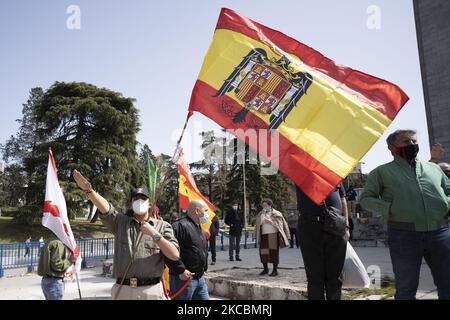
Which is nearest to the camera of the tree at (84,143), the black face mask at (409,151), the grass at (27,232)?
the black face mask at (409,151)

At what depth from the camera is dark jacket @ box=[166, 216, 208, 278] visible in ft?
13.6

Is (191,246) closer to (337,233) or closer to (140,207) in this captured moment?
(140,207)

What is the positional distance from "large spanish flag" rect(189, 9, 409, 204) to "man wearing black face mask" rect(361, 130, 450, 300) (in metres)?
0.43

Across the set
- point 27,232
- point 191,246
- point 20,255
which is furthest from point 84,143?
point 191,246

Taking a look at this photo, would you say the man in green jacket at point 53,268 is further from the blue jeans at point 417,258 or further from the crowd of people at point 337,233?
the blue jeans at point 417,258

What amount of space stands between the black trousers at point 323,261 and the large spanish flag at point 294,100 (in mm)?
521

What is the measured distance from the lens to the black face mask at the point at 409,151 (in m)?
3.52

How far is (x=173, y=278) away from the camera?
408 centimetres

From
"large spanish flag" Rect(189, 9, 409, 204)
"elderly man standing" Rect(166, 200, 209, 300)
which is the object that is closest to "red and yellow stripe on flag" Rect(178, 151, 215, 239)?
"elderly man standing" Rect(166, 200, 209, 300)

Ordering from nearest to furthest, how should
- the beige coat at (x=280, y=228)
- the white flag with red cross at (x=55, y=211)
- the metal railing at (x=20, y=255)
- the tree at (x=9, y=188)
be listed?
the white flag with red cross at (x=55, y=211)
the beige coat at (x=280, y=228)
the metal railing at (x=20, y=255)
the tree at (x=9, y=188)

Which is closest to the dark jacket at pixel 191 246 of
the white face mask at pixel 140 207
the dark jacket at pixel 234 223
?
the white face mask at pixel 140 207

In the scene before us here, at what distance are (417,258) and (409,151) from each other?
1.03 meters

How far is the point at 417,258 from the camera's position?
3260 mm

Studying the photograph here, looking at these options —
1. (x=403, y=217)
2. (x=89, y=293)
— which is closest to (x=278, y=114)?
(x=403, y=217)
